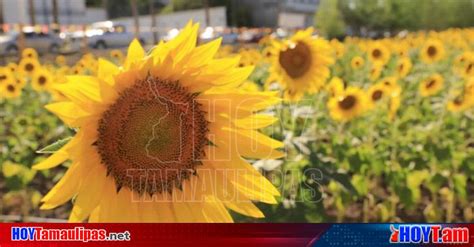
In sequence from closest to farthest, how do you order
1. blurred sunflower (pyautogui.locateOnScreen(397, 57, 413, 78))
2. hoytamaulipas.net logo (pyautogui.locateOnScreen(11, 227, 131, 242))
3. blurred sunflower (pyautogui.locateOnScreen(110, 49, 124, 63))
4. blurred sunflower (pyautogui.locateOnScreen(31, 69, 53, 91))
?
blurred sunflower (pyautogui.locateOnScreen(110, 49, 124, 63))
hoytamaulipas.net logo (pyautogui.locateOnScreen(11, 227, 131, 242))
blurred sunflower (pyautogui.locateOnScreen(31, 69, 53, 91))
blurred sunflower (pyautogui.locateOnScreen(397, 57, 413, 78))

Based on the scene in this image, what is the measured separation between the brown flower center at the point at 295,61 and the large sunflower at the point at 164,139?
0.45m

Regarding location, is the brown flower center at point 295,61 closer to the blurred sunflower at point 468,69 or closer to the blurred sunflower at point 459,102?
the blurred sunflower at point 468,69

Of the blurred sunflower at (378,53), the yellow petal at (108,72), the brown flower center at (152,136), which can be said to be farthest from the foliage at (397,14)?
the yellow petal at (108,72)

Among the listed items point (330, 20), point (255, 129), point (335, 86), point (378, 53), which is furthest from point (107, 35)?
point (378, 53)

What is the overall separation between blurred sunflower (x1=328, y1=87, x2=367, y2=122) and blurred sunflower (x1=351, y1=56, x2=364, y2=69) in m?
0.08

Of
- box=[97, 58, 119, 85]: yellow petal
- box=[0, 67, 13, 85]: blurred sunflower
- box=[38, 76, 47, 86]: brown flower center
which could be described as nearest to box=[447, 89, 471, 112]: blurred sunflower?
box=[97, 58, 119, 85]: yellow petal

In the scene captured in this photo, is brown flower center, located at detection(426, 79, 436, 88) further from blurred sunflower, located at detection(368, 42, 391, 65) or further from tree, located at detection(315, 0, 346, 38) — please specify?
tree, located at detection(315, 0, 346, 38)

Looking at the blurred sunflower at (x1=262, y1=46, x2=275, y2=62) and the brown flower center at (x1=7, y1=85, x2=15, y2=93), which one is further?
the brown flower center at (x1=7, y1=85, x2=15, y2=93)

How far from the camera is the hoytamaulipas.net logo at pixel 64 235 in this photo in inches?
70.4

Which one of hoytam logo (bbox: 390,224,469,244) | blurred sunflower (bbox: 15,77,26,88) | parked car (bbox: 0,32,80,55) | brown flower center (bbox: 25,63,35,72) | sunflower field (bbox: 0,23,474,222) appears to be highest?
parked car (bbox: 0,32,80,55)

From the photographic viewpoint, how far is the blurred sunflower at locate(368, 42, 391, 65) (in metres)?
2.05

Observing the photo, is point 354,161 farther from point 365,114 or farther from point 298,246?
point 298,246

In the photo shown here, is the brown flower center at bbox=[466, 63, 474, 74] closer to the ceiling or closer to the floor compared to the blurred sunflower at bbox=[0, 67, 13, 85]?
closer to the floor

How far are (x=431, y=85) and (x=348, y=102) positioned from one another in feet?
1.42
